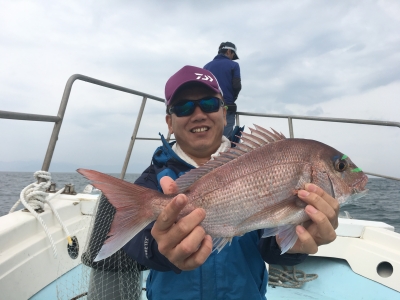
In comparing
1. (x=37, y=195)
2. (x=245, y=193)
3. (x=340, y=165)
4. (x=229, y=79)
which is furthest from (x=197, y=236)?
(x=229, y=79)

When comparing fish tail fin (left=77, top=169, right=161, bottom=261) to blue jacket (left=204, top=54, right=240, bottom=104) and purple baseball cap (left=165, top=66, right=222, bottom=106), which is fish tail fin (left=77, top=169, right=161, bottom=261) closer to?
purple baseball cap (left=165, top=66, right=222, bottom=106)

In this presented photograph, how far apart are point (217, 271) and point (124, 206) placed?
2.19ft

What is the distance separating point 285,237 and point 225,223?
1.06 feet

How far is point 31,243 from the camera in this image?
231cm

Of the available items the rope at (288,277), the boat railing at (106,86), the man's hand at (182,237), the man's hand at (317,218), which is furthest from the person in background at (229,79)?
the man's hand at (182,237)

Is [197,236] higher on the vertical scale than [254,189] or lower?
lower

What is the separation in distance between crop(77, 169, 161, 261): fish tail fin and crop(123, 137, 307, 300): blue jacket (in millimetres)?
308

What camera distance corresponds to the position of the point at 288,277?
10.9ft

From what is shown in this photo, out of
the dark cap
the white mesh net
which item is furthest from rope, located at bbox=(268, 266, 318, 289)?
the dark cap

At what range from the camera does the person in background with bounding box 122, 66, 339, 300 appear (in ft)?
4.30

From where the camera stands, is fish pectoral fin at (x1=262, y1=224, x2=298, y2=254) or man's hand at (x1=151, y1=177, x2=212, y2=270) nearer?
man's hand at (x1=151, y1=177, x2=212, y2=270)

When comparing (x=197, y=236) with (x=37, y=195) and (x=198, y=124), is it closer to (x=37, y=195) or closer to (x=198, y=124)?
(x=198, y=124)

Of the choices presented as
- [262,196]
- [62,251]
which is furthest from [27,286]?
[262,196]

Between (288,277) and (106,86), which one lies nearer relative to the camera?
(106,86)
